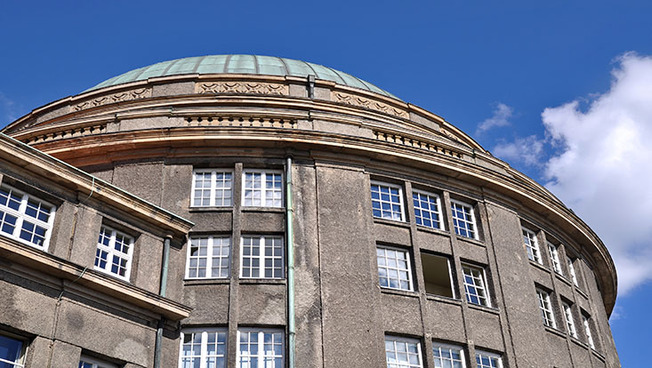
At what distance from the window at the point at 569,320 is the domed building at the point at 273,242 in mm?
87

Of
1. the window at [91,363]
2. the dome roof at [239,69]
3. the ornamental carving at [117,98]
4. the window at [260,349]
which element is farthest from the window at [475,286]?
the ornamental carving at [117,98]

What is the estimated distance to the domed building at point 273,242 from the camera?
1878cm

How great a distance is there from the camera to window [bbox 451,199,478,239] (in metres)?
25.8

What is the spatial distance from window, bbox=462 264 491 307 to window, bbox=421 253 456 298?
21.8 inches

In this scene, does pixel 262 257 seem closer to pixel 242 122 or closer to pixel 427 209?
pixel 242 122

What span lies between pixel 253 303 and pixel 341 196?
4.76 m

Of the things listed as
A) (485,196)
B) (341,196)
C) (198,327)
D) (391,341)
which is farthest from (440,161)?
(198,327)

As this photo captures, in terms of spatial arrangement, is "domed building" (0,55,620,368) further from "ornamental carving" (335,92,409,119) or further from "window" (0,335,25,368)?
"ornamental carving" (335,92,409,119)

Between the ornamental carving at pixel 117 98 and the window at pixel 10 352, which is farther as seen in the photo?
the ornamental carving at pixel 117 98

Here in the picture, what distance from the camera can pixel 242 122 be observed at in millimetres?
25781

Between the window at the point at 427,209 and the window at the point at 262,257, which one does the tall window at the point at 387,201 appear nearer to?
the window at the point at 427,209

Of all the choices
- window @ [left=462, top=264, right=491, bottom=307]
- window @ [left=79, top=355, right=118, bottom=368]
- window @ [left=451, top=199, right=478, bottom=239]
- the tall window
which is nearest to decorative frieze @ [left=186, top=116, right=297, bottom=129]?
the tall window

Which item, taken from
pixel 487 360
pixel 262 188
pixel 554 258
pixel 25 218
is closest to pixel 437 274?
pixel 487 360

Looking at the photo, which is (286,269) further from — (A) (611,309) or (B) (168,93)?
(A) (611,309)
